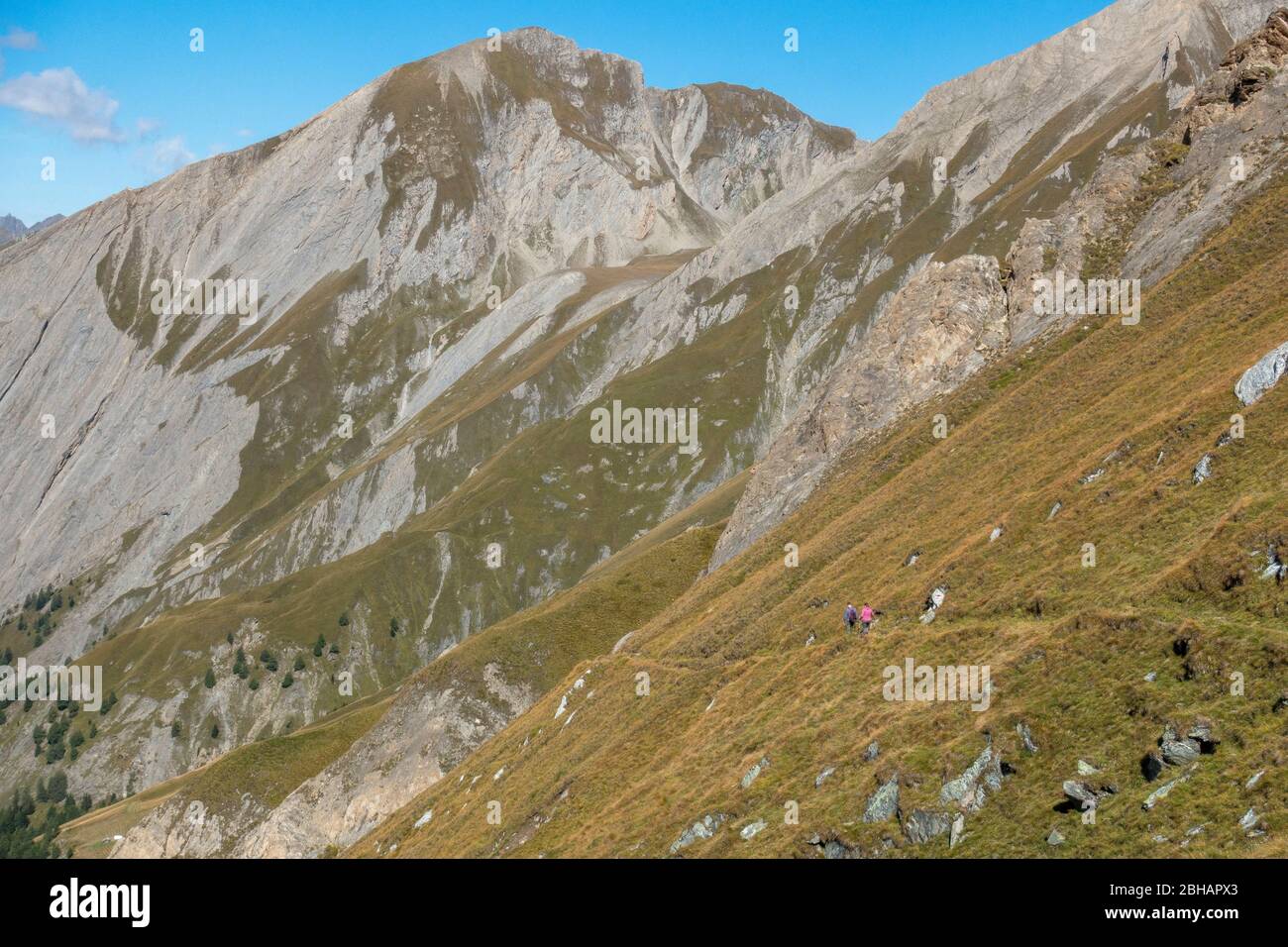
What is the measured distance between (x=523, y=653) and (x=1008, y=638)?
7071 cm

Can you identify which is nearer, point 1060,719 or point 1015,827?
point 1015,827

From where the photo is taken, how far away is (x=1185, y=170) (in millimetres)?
86500

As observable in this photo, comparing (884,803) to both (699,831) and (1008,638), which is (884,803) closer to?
(1008,638)

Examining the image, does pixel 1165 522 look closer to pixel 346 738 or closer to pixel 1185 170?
pixel 1185 170

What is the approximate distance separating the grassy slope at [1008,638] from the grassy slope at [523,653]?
71.2 feet

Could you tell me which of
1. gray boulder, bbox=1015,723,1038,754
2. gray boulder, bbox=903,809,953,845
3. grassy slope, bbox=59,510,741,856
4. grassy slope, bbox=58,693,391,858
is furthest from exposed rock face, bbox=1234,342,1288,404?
grassy slope, bbox=58,693,391,858

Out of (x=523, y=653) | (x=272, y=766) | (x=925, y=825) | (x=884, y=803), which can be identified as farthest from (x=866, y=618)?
(x=272, y=766)

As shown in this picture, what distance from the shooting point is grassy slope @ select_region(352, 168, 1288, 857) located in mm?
27484

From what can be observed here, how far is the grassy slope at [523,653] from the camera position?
331 ft

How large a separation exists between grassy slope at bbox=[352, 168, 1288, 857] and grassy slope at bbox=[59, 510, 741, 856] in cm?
2170
